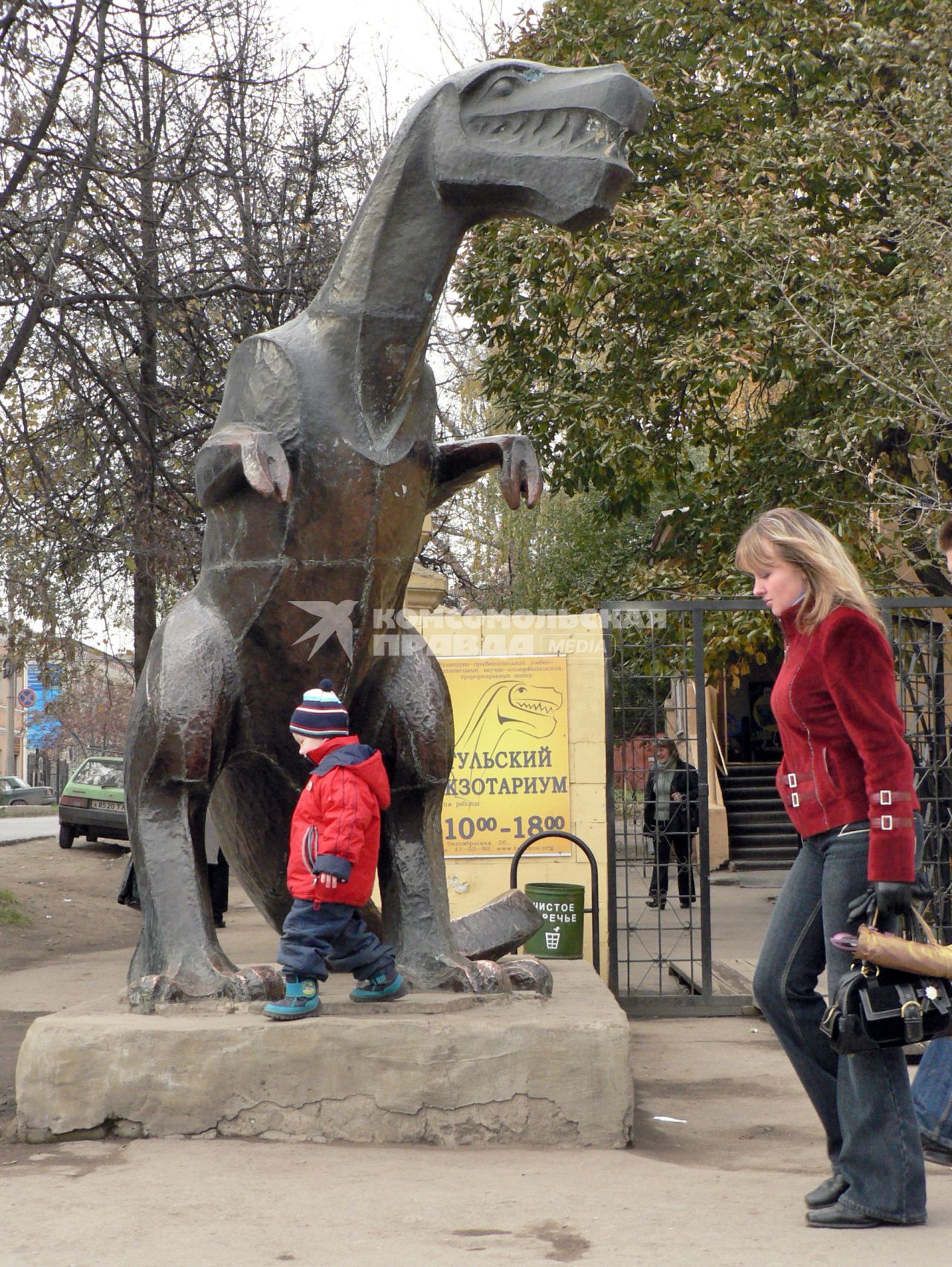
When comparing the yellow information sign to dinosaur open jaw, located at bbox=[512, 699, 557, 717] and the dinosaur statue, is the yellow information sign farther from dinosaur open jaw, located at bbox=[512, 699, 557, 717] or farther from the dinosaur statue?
the dinosaur statue

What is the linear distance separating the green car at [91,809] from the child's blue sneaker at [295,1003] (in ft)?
52.5

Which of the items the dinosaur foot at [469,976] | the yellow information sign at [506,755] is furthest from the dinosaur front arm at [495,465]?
the yellow information sign at [506,755]

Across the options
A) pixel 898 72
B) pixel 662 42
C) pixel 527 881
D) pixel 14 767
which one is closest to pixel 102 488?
pixel 527 881

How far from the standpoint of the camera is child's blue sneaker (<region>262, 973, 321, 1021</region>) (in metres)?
4.23

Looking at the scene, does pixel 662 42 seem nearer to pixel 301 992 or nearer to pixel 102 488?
pixel 102 488

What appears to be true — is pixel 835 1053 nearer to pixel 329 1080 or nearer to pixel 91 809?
pixel 329 1080

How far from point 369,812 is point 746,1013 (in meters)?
4.85

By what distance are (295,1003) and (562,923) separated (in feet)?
12.9

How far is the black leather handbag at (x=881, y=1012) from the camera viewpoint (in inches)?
128

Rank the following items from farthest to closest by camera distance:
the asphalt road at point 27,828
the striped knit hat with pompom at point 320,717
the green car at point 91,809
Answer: the asphalt road at point 27,828, the green car at point 91,809, the striped knit hat with pompom at point 320,717

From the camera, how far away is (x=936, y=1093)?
4355 millimetres

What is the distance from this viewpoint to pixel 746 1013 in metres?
8.41

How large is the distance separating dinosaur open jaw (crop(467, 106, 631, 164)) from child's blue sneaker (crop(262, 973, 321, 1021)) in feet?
8.74

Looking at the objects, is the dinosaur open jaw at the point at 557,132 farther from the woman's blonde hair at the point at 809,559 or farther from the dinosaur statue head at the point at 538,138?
the woman's blonde hair at the point at 809,559
